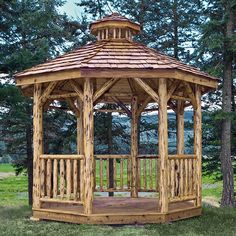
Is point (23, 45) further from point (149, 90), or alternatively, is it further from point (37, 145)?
point (149, 90)

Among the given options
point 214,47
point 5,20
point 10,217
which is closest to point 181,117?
point 214,47

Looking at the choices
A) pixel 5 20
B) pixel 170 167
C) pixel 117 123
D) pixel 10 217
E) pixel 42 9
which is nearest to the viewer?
pixel 170 167

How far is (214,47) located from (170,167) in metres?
5.25

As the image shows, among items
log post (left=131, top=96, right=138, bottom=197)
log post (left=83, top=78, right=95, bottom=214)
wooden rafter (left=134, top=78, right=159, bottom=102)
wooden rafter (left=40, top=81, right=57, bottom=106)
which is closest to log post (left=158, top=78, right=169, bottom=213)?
wooden rafter (left=134, top=78, right=159, bottom=102)

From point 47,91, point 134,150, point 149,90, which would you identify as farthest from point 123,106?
point 149,90

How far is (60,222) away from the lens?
817cm

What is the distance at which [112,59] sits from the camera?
819cm

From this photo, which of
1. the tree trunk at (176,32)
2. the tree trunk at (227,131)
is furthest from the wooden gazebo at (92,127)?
the tree trunk at (176,32)

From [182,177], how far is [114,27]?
3.56 m

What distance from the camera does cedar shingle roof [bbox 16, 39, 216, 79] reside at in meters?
7.83

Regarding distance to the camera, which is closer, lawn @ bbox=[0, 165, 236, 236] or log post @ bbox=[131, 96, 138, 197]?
lawn @ bbox=[0, 165, 236, 236]

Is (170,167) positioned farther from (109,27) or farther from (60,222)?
(109,27)

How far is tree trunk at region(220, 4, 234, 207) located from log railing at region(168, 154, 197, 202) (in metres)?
4.32

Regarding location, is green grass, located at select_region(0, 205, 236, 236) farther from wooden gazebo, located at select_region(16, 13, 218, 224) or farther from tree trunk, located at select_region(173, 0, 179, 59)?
tree trunk, located at select_region(173, 0, 179, 59)
